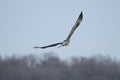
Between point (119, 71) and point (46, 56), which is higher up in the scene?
point (119, 71)

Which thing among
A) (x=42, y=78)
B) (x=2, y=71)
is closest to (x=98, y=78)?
(x=42, y=78)

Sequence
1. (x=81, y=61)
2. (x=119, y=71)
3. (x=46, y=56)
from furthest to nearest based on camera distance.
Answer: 1. (x=46, y=56)
2. (x=81, y=61)
3. (x=119, y=71)

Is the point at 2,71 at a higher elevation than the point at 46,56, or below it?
higher

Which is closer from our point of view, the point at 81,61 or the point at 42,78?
the point at 42,78

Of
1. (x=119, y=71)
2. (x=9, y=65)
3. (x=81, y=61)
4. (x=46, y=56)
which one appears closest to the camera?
(x=119, y=71)

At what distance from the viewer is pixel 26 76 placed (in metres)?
35.6

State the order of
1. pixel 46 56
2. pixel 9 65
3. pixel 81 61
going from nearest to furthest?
pixel 9 65, pixel 81 61, pixel 46 56

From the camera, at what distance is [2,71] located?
3641 centimetres

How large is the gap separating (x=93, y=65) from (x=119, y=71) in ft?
14.6

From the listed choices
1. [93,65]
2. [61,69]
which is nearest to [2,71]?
[61,69]

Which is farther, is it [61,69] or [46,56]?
[46,56]

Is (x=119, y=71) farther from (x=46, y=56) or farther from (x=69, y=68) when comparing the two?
(x=46, y=56)

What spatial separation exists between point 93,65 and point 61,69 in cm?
249

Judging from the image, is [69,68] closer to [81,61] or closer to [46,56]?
[81,61]
